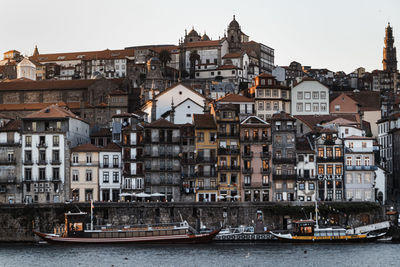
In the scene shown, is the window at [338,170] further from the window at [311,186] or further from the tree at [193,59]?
the tree at [193,59]

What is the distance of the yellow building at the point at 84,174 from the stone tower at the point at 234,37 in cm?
9550

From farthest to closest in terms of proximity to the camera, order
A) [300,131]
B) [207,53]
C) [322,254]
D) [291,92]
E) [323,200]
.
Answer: [207,53] < [291,92] < [300,131] < [323,200] < [322,254]

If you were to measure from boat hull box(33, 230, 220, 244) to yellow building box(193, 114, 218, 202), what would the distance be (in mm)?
12773

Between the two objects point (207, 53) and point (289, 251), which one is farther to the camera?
point (207, 53)

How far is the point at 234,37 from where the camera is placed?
194 m

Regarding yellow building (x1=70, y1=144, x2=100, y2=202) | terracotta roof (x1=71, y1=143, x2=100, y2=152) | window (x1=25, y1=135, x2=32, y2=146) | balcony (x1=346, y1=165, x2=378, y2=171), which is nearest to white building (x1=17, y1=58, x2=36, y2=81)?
window (x1=25, y1=135, x2=32, y2=146)

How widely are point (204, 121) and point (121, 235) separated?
2339 centimetres

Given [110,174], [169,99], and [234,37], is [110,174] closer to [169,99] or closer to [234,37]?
[169,99]

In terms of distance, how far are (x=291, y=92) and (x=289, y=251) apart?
163 ft

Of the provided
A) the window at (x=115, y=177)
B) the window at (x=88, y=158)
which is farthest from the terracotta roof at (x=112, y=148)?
the window at (x=115, y=177)

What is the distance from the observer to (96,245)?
290ft

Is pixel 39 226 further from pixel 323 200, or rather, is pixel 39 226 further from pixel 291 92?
pixel 291 92

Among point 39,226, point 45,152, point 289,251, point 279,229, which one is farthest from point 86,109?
point 289,251

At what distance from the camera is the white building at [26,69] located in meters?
181
